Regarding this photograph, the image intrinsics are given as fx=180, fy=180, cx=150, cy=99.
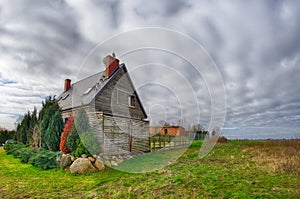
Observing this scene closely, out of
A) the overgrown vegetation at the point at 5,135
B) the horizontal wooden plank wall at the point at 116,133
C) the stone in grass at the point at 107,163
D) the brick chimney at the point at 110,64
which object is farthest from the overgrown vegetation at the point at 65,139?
the overgrown vegetation at the point at 5,135

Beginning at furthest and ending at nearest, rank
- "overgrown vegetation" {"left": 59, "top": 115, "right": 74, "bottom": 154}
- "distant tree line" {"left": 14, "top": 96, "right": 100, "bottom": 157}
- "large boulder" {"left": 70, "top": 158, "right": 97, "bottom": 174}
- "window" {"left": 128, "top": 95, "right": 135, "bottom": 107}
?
"window" {"left": 128, "top": 95, "right": 135, "bottom": 107}, "overgrown vegetation" {"left": 59, "top": 115, "right": 74, "bottom": 154}, "distant tree line" {"left": 14, "top": 96, "right": 100, "bottom": 157}, "large boulder" {"left": 70, "top": 158, "right": 97, "bottom": 174}

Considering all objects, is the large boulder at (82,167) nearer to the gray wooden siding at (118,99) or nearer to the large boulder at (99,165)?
the large boulder at (99,165)

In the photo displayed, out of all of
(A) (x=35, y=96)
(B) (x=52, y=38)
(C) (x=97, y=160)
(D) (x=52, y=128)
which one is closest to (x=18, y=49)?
(B) (x=52, y=38)

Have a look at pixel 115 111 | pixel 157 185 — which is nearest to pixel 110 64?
pixel 115 111

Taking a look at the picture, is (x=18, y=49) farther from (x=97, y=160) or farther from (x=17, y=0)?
(x=97, y=160)

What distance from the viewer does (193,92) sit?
10484 millimetres

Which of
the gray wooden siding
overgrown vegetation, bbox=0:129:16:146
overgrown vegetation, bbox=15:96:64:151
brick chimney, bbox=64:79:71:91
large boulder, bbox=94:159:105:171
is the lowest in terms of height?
large boulder, bbox=94:159:105:171

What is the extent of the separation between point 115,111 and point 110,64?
4.06 m

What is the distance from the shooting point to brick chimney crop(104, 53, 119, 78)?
48.8ft

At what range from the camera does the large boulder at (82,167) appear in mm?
7066

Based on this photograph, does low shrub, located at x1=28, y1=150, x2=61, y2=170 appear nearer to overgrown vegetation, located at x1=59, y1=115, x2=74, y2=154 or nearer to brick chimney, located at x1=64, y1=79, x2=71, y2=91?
overgrown vegetation, located at x1=59, y1=115, x2=74, y2=154

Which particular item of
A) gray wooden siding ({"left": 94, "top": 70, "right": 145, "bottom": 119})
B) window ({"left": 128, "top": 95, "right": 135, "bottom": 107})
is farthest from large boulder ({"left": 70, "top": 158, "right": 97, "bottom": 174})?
window ({"left": 128, "top": 95, "right": 135, "bottom": 107})

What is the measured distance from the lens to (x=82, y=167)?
23.5ft

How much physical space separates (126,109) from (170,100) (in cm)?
416
